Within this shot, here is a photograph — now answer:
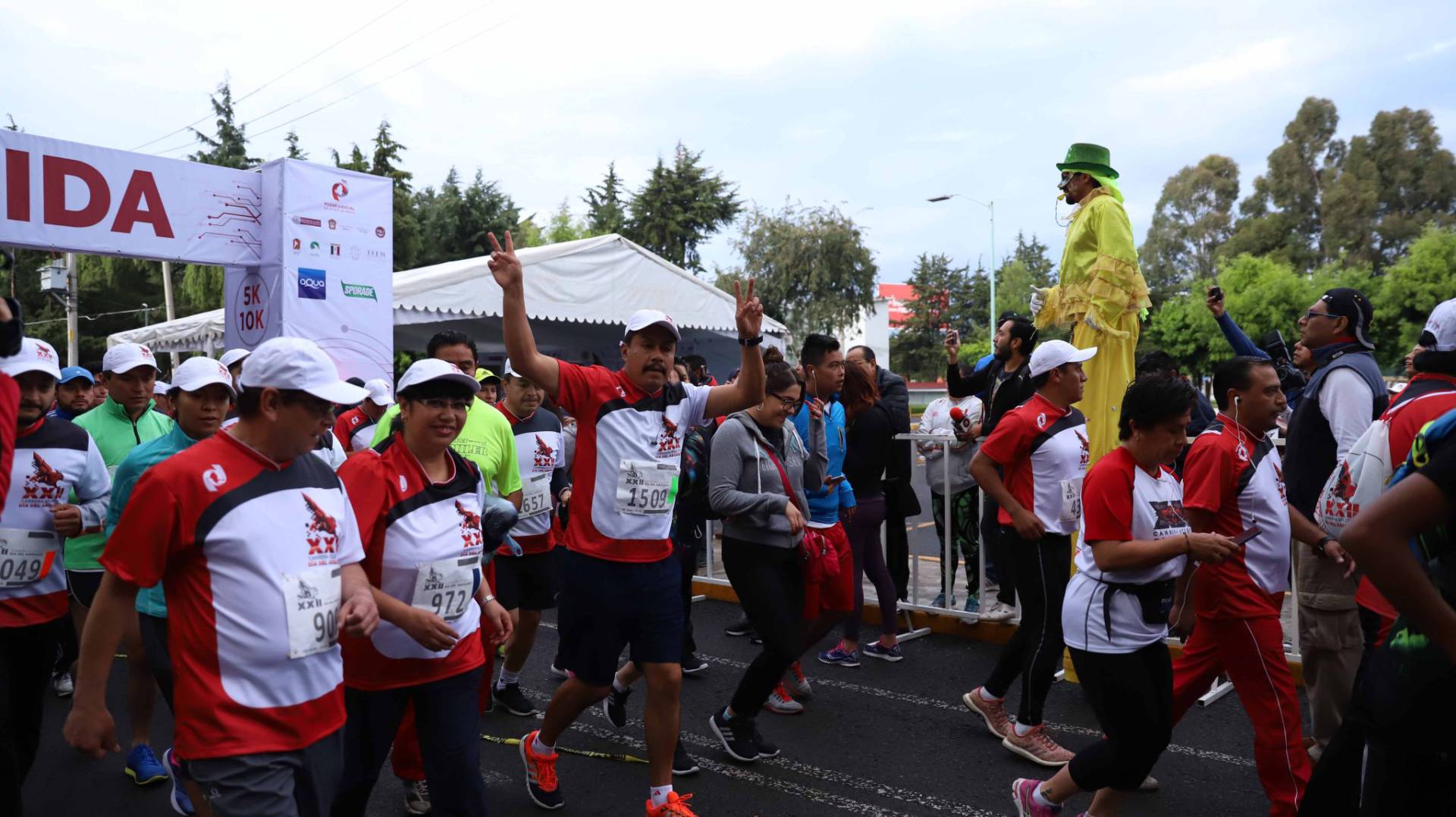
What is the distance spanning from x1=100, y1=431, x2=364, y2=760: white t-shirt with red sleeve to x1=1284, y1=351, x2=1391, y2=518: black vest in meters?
4.42

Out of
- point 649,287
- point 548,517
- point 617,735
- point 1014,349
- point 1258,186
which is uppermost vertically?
point 1258,186

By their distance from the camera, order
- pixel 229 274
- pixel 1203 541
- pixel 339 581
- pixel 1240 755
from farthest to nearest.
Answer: pixel 229 274, pixel 1240 755, pixel 1203 541, pixel 339 581

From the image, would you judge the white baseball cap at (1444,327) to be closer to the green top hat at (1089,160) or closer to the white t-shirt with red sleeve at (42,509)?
the green top hat at (1089,160)

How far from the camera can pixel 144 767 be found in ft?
Result: 15.8

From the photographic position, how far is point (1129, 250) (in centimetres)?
568

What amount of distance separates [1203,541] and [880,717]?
2.70m

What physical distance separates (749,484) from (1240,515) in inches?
88.3

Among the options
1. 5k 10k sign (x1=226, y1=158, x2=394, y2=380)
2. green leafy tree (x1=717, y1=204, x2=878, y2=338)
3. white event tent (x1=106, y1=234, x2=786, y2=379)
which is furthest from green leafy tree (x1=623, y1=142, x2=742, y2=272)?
5k 10k sign (x1=226, y1=158, x2=394, y2=380)

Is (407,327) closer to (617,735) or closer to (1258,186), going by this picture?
(617,735)

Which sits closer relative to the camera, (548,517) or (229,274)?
(548,517)

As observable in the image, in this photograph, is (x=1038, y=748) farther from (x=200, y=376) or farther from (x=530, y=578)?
(x=200, y=376)

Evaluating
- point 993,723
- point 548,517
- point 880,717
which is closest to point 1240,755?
point 993,723

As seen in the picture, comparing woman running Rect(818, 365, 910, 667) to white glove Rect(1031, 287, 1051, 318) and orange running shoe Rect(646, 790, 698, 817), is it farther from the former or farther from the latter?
orange running shoe Rect(646, 790, 698, 817)

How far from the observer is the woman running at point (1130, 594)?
348cm
